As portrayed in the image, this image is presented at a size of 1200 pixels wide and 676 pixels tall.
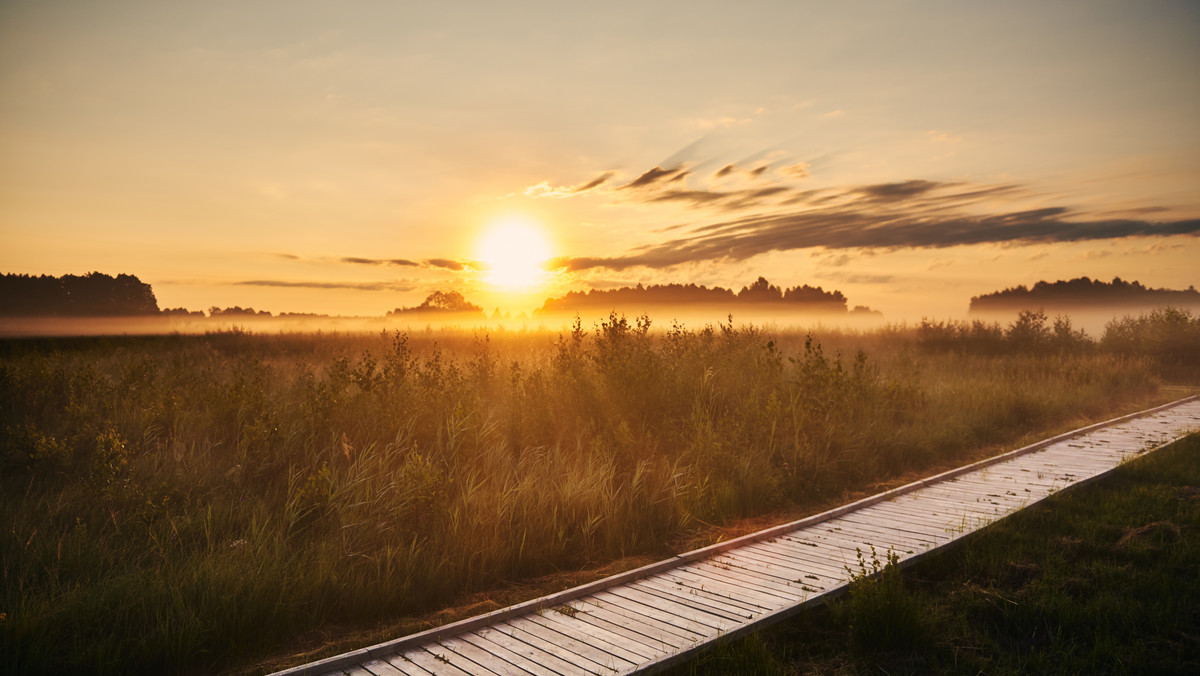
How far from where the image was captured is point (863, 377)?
11.9 meters

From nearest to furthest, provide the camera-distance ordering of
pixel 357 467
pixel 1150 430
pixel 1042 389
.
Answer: pixel 357 467 → pixel 1150 430 → pixel 1042 389

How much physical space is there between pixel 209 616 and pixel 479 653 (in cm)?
198

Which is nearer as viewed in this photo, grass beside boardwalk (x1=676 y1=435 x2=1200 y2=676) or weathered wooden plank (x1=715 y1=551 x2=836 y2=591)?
grass beside boardwalk (x1=676 y1=435 x2=1200 y2=676)

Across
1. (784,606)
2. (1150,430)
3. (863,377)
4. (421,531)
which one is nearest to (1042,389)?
(1150,430)

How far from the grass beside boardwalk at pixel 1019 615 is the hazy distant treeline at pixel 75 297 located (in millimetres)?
25021

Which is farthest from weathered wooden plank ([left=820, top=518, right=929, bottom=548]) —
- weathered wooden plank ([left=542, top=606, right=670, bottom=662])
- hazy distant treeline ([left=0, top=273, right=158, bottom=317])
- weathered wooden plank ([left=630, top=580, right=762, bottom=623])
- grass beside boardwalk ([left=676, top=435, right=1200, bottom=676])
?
hazy distant treeline ([left=0, top=273, right=158, bottom=317])

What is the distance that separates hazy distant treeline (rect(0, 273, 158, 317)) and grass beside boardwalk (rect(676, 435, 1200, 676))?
25.0 m

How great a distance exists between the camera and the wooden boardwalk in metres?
3.85

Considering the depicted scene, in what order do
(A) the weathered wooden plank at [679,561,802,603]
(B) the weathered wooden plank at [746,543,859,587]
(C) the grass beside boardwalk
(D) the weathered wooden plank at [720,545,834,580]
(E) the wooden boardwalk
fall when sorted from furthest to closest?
(D) the weathered wooden plank at [720,545,834,580] → (B) the weathered wooden plank at [746,543,859,587] → (A) the weathered wooden plank at [679,561,802,603] → (C) the grass beside boardwalk → (E) the wooden boardwalk

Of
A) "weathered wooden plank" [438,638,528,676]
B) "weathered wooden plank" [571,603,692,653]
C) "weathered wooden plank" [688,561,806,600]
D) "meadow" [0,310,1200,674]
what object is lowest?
"weathered wooden plank" [688,561,806,600]

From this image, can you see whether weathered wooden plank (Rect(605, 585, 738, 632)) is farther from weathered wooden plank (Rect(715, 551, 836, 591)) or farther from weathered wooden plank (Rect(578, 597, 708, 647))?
weathered wooden plank (Rect(715, 551, 836, 591))

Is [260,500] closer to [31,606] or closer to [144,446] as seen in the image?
[31,606]

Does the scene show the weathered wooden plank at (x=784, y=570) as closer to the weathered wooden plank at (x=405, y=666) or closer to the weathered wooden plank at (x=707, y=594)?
the weathered wooden plank at (x=707, y=594)

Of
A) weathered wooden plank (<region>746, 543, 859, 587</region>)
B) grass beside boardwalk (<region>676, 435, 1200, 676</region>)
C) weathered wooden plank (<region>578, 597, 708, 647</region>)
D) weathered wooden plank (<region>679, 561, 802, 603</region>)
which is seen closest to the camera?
weathered wooden plank (<region>578, 597, 708, 647</region>)
